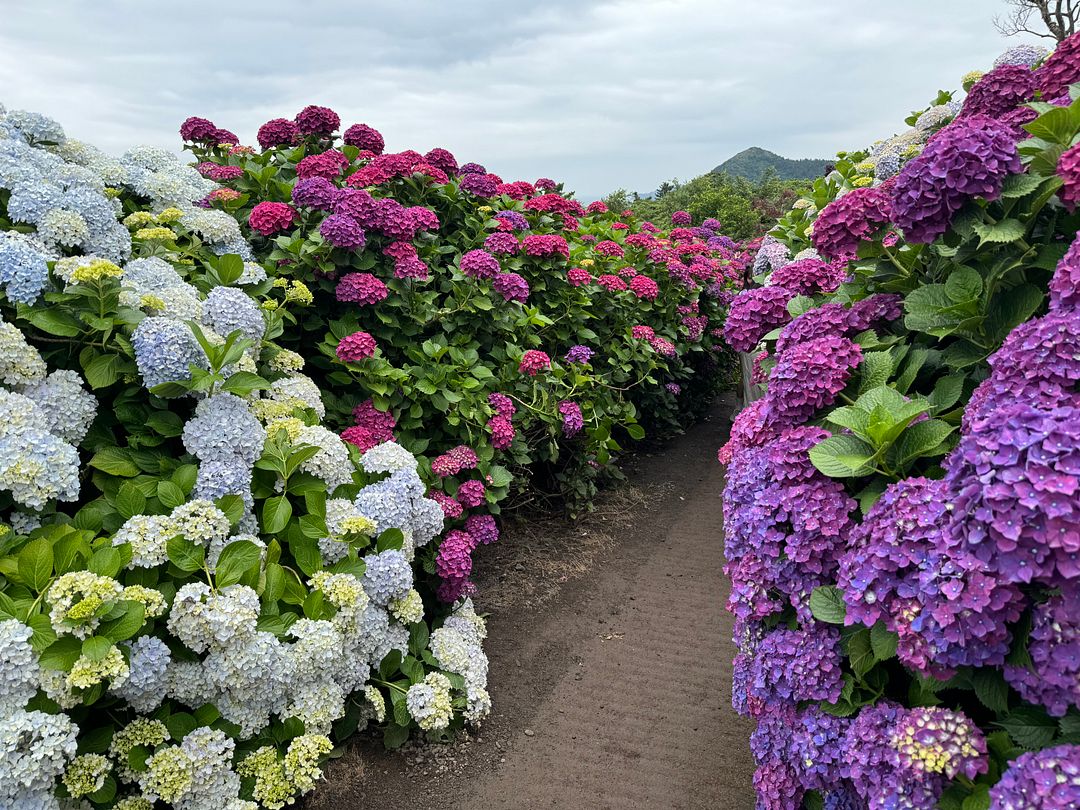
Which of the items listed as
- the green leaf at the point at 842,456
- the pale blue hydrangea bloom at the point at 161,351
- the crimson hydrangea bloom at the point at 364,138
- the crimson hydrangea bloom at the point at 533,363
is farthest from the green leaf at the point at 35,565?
the crimson hydrangea bloom at the point at 364,138

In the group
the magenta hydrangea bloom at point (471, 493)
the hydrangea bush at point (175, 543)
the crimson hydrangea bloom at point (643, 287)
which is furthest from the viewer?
the crimson hydrangea bloom at point (643, 287)

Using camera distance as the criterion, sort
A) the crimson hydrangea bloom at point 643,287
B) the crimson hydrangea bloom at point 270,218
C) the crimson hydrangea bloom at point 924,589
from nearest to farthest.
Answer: the crimson hydrangea bloom at point 924,589
the crimson hydrangea bloom at point 270,218
the crimson hydrangea bloom at point 643,287

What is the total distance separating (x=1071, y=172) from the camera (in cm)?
157

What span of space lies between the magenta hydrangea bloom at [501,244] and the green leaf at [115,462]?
249 cm

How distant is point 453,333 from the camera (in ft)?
13.9

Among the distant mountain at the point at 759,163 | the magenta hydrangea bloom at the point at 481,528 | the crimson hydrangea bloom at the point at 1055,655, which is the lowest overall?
the magenta hydrangea bloom at the point at 481,528

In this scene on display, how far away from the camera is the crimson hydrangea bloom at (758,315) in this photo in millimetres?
2564

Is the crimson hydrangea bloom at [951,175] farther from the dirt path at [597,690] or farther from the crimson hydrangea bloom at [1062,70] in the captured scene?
the dirt path at [597,690]

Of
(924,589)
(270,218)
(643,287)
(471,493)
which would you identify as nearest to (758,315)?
(924,589)

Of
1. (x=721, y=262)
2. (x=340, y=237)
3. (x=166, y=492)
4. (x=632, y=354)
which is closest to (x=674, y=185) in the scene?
(x=721, y=262)

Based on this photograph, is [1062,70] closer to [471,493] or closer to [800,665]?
[800,665]

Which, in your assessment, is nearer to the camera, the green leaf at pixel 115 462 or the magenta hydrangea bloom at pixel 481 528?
the green leaf at pixel 115 462

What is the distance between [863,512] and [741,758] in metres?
1.63

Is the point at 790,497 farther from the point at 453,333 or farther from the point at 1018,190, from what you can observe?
the point at 453,333
